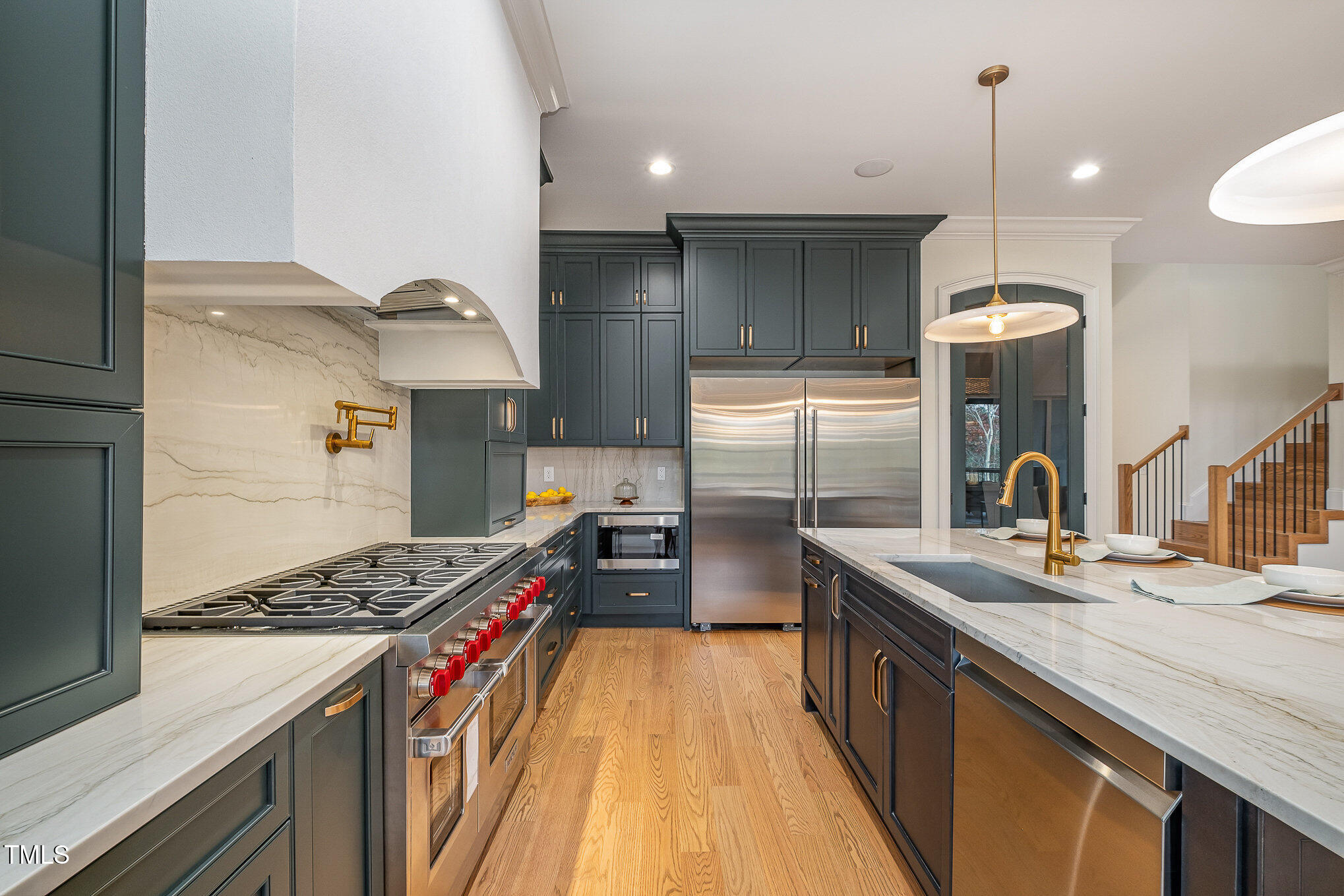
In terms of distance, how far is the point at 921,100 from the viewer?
8.82ft

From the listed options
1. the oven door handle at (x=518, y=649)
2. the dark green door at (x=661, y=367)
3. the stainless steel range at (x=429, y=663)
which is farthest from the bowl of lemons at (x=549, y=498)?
the stainless steel range at (x=429, y=663)

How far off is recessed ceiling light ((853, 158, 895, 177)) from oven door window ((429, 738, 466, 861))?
10.9 feet

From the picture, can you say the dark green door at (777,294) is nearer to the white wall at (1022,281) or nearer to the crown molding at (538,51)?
the white wall at (1022,281)

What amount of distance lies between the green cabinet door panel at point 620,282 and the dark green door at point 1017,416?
2.29 metres

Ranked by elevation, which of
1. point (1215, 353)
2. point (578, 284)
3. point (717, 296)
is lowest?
A: point (1215, 353)

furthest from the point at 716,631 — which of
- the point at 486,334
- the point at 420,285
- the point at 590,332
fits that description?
the point at 420,285

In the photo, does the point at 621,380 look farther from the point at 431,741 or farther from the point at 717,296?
the point at 431,741

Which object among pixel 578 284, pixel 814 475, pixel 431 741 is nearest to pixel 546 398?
pixel 578 284

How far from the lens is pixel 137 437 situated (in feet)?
2.86

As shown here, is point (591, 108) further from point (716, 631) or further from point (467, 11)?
point (716, 631)

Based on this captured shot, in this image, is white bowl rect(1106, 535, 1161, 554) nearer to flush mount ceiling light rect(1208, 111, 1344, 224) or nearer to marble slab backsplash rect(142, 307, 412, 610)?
flush mount ceiling light rect(1208, 111, 1344, 224)

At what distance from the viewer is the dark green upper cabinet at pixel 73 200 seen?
70 cm

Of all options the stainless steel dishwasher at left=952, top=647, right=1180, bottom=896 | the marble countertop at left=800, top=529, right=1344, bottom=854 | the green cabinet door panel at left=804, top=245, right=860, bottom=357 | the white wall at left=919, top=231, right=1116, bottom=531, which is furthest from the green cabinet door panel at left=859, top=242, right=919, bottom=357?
the stainless steel dishwasher at left=952, top=647, right=1180, bottom=896

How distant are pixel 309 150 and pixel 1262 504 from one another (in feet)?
22.8
